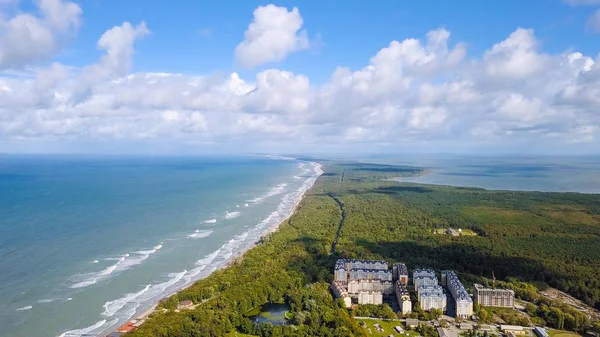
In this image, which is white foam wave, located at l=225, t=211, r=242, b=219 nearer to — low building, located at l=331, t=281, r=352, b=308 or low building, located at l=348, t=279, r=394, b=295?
low building, located at l=331, t=281, r=352, b=308

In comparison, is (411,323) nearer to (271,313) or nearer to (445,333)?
(445,333)

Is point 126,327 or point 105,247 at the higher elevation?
point 105,247

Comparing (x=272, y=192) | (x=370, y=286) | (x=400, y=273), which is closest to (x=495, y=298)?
(x=400, y=273)

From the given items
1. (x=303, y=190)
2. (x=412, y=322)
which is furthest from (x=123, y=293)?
(x=303, y=190)

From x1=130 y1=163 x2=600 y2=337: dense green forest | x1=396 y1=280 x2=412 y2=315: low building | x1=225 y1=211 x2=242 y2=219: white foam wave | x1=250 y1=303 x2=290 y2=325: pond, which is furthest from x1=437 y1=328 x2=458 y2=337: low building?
x1=225 y1=211 x2=242 y2=219: white foam wave

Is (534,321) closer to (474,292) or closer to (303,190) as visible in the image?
(474,292)
